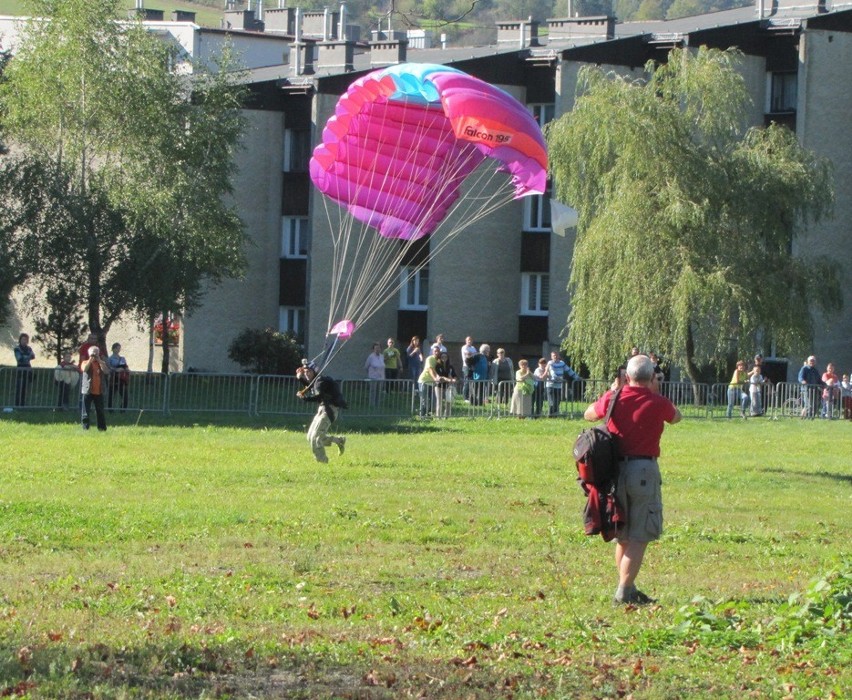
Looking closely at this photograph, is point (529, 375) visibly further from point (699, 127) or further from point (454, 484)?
point (454, 484)

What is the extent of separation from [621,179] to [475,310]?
13.6 metres

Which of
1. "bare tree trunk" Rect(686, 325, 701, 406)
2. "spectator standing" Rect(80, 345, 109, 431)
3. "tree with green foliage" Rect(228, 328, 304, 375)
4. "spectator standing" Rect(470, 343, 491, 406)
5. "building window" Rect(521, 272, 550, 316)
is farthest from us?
"building window" Rect(521, 272, 550, 316)

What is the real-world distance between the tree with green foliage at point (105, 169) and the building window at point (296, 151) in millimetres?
8958

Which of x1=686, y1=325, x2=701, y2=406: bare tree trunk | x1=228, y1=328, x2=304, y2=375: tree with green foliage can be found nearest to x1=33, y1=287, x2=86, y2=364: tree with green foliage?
x1=228, y1=328, x2=304, y2=375: tree with green foliage

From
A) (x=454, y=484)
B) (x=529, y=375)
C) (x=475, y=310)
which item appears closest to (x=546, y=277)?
(x=475, y=310)

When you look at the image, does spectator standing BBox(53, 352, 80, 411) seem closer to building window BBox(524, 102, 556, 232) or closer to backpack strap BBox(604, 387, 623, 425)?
backpack strap BBox(604, 387, 623, 425)

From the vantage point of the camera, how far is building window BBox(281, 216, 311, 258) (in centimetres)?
5388

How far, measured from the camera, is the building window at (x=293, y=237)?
177 feet

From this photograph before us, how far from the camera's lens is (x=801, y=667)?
8.46 m

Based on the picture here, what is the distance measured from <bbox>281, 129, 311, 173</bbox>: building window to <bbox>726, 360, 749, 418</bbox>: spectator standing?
21788mm

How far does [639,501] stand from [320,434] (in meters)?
11.3

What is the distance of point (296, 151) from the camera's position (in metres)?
53.4

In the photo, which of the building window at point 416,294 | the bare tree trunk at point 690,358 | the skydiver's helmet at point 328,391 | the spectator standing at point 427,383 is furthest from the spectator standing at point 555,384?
the building window at point 416,294

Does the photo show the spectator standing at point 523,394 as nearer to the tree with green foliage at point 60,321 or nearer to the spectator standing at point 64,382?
the spectator standing at point 64,382
